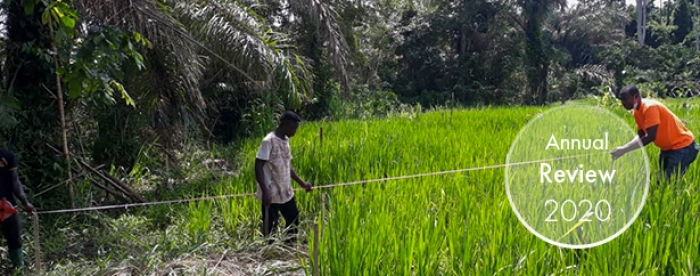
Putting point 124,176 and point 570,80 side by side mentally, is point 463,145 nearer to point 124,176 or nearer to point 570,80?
point 124,176

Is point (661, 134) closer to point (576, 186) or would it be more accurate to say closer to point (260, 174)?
point (576, 186)

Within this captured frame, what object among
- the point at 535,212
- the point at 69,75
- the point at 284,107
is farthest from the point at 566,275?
the point at 284,107

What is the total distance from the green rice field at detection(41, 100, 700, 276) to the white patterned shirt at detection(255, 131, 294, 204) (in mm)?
266

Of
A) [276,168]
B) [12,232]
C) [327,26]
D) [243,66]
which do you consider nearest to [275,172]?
[276,168]

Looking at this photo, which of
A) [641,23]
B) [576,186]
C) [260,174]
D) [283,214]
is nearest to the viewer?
[260,174]

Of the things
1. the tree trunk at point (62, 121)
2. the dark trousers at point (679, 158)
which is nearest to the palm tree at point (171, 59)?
the tree trunk at point (62, 121)

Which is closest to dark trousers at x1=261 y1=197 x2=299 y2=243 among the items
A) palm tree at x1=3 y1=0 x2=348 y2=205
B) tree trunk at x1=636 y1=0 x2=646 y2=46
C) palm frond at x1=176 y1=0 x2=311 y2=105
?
palm tree at x1=3 y1=0 x2=348 y2=205

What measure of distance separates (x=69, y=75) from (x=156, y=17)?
3.74ft

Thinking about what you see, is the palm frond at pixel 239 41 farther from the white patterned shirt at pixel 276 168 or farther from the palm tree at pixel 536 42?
the palm tree at pixel 536 42

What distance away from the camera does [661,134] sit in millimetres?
3822

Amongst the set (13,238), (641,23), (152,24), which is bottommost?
(13,238)

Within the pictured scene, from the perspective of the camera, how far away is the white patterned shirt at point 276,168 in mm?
3148

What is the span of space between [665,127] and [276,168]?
2766 millimetres

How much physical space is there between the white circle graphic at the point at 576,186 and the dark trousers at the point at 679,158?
0.15m
